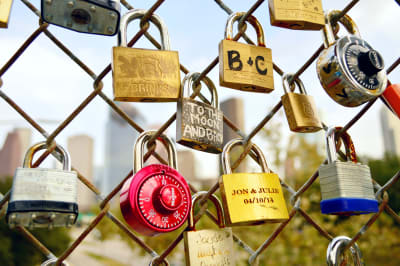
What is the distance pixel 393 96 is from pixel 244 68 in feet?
0.90

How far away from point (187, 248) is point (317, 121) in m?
0.32

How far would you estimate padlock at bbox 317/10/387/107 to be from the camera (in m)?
0.62

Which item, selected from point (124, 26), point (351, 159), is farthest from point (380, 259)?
point (124, 26)

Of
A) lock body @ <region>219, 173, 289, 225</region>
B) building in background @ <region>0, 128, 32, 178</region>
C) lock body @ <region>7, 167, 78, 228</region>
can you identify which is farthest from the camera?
building in background @ <region>0, 128, 32, 178</region>

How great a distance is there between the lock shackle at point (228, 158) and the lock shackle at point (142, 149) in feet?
0.29

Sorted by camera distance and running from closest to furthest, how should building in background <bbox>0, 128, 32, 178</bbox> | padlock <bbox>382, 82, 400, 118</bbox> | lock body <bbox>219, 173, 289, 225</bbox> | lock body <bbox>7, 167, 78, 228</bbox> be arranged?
lock body <bbox>7, 167, 78, 228</bbox>
lock body <bbox>219, 173, 289, 225</bbox>
padlock <bbox>382, 82, 400, 118</bbox>
building in background <bbox>0, 128, 32, 178</bbox>

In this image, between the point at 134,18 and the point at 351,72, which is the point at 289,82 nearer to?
the point at 351,72

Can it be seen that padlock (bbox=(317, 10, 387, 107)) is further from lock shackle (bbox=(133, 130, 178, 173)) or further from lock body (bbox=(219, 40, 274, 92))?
lock shackle (bbox=(133, 130, 178, 173))

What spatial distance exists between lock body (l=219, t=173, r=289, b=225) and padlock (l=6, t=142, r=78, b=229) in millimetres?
218

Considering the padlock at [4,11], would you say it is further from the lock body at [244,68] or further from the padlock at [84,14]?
the lock body at [244,68]

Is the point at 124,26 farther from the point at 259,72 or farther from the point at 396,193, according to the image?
the point at 396,193

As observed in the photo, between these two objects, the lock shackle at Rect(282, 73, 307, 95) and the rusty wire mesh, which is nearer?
the rusty wire mesh

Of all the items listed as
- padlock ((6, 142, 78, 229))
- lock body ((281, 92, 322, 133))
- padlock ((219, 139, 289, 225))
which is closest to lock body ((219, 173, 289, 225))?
padlock ((219, 139, 289, 225))

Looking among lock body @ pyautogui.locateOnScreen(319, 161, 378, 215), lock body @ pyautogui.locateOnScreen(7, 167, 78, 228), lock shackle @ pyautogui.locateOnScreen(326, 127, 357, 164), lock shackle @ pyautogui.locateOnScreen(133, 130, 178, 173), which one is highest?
lock shackle @ pyautogui.locateOnScreen(326, 127, 357, 164)
